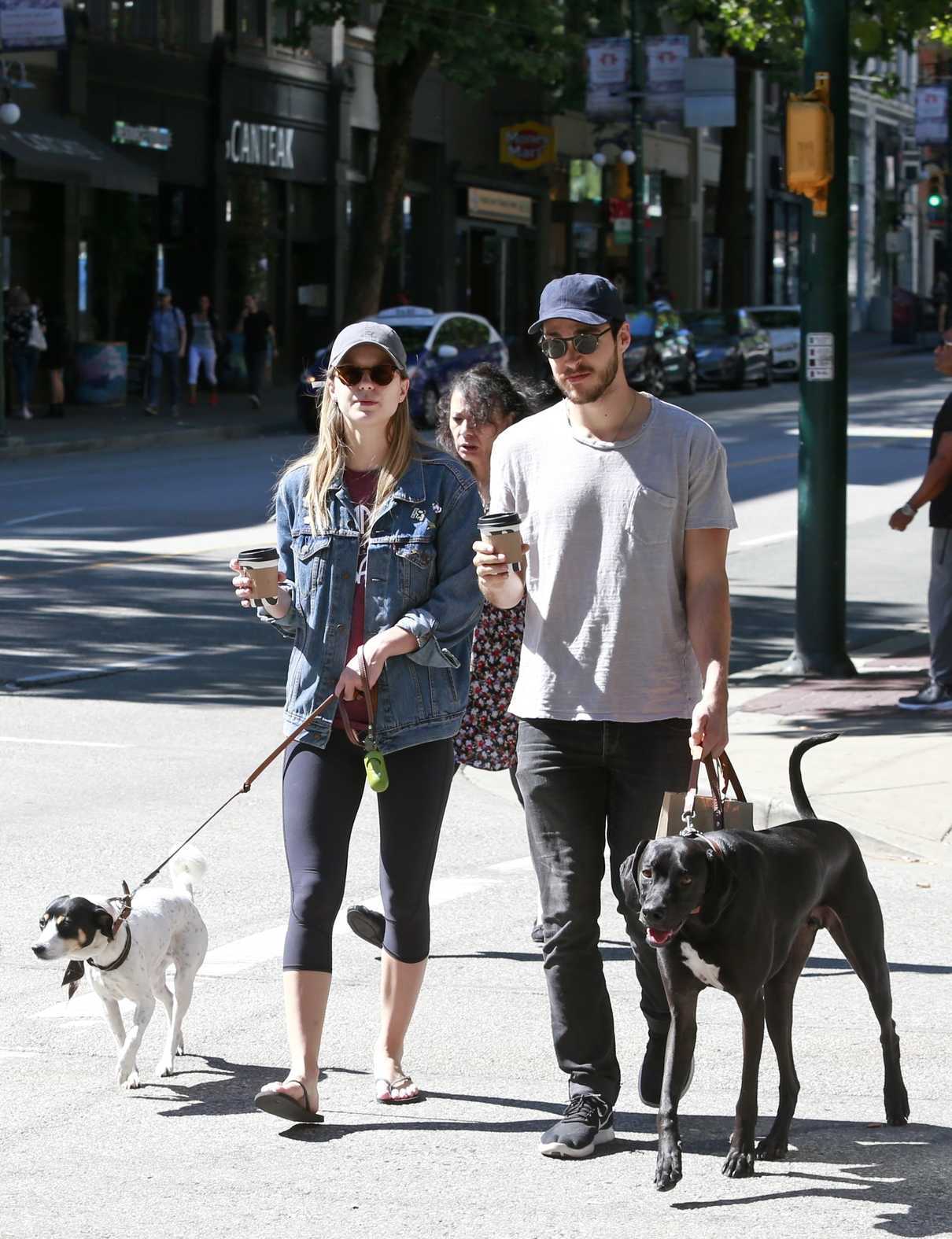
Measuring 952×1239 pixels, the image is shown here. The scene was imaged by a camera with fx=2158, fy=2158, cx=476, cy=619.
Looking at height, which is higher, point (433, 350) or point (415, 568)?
point (433, 350)

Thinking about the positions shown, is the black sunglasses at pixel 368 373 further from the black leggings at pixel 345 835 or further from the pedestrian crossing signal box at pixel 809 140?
the pedestrian crossing signal box at pixel 809 140

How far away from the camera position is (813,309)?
493 inches

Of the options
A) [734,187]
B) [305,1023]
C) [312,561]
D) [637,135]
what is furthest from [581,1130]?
[734,187]

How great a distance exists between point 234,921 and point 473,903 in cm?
89

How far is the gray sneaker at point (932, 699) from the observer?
11.4 metres

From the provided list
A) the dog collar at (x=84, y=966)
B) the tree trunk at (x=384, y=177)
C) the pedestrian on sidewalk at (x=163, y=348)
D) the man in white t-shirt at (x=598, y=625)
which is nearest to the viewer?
the man in white t-shirt at (x=598, y=625)

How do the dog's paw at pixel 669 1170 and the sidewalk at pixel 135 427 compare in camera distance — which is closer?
the dog's paw at pixel 669 1170

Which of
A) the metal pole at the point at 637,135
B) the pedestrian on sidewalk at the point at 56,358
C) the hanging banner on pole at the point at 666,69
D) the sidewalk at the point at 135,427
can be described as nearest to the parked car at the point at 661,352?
the metal pole at the point at 637,135

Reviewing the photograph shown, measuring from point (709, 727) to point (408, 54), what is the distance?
109 ft

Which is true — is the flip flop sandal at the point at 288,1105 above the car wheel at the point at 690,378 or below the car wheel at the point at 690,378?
below

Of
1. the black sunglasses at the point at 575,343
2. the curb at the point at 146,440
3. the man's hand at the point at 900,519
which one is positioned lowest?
the man's hand at the point at 900,519

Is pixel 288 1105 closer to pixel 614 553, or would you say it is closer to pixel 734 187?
pixel 614 553

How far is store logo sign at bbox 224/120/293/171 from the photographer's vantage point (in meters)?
39.4

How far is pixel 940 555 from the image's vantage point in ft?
38.3
